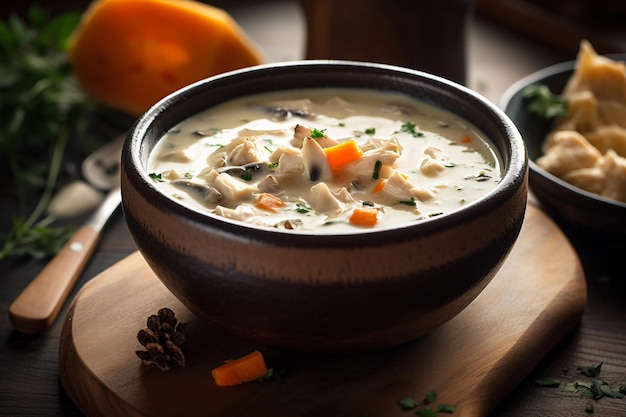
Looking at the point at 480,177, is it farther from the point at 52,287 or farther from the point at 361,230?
the point at 52,287

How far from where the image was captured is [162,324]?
1955mm

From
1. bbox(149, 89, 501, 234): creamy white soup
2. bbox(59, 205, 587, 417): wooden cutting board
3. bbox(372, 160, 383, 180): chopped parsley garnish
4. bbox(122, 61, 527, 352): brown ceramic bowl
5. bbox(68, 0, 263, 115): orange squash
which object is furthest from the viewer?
bbox(68, 0, 263, 115): orange squash

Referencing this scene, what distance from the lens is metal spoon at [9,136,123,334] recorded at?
2.23 m

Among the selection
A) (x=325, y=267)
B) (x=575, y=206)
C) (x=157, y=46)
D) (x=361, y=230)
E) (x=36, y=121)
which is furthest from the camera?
(x=157, y=46)

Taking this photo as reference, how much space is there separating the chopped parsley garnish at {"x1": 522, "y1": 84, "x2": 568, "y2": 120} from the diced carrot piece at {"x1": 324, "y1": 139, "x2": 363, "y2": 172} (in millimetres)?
1201

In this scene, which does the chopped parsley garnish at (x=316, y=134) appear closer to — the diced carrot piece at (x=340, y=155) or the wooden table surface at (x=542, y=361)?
the diced carrot piece at (x=340, y=155)

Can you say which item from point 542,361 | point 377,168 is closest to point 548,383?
point 542,361

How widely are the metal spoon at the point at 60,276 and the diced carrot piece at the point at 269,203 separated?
2.25 ft

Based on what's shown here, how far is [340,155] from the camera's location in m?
2.07

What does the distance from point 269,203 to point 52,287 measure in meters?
0.75

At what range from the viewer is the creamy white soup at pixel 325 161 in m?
1.93

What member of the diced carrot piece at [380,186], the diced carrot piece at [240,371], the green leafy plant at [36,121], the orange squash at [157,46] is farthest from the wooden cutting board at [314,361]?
the orange squash at [157,46]

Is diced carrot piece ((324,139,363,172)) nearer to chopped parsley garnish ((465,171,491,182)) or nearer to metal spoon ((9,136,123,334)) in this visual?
chopped parsley garnish ((465,171,491,182))

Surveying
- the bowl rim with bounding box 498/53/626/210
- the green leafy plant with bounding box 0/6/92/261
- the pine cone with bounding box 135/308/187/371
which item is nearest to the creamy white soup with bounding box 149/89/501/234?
the pine cone with bounding box 135/308/187/371
